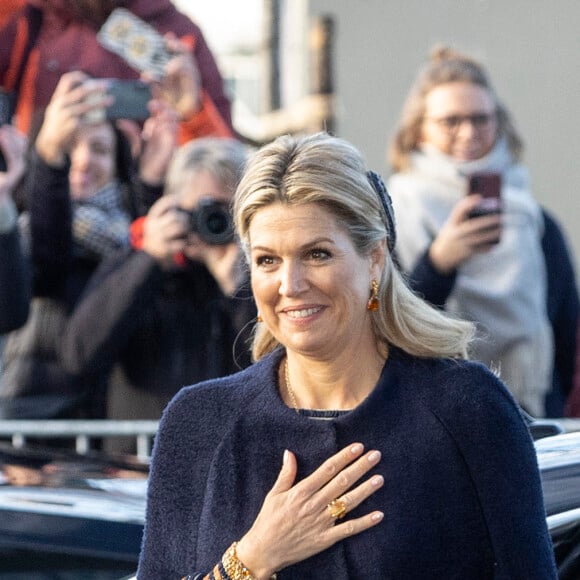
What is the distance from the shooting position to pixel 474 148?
4.69 m

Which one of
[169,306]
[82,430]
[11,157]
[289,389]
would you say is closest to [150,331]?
[169,306]

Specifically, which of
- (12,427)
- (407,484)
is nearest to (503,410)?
(407,484)

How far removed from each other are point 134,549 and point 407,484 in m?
0.71

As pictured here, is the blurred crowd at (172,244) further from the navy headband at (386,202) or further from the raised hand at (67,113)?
the navy headband at (386,202)

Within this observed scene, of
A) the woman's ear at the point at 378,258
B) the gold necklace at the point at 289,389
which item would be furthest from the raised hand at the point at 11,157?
the woman's ear at the point at 378,258

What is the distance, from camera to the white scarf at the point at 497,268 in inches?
182

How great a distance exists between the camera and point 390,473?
2.47 metres

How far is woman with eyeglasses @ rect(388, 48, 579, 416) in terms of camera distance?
4633mm

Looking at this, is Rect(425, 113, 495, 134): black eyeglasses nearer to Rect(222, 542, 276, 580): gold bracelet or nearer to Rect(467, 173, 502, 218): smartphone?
Rect(467, 173, 502, 218): smartphone

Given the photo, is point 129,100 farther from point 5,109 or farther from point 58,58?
point 58,58

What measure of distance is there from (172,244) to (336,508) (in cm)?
190

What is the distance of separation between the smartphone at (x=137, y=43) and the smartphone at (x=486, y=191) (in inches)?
55.6

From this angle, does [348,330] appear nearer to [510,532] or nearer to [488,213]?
[510,532]

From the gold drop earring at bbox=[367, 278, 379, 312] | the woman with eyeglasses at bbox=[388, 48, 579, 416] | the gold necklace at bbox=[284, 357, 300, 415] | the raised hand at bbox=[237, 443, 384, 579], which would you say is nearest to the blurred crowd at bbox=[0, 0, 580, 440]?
the woman with eyeglasses at bbox=[388, 48, 579, 416]
